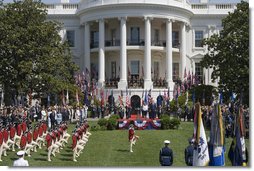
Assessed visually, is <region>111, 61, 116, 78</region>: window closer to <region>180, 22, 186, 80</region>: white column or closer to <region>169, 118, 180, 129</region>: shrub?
<region>180, 22, 186, 80</region>: white column

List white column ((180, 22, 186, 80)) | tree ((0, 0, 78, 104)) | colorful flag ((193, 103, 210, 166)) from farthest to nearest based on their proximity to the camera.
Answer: white column ((180, 22, 186, 80)), tree ((0, 0, 78, 104)), colorful flag ((193, 103, 210, 166))

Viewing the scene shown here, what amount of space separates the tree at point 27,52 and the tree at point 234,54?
1139 cm

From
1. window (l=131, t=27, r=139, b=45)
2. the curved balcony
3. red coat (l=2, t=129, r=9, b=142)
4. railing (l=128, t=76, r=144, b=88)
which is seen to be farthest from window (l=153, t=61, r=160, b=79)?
red coat (l=2, t=129, r=9, b=142)

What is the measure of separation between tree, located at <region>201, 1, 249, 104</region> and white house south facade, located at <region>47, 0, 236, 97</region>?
38.9 ft

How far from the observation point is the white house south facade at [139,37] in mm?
47875

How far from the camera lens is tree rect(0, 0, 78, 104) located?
126 feet

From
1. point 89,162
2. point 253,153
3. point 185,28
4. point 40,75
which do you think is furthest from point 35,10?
point 253,153

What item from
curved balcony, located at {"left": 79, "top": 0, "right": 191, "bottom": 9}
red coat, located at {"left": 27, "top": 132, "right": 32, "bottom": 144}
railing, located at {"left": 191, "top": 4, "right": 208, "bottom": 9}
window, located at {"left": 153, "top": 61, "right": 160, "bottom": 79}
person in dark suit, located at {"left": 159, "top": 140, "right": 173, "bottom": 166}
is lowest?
person in dark suit, located at {"left": 159, "top": 140, "right": 173, "bottom": 166}

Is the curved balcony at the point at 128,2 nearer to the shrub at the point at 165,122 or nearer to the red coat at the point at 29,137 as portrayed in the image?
the shrub at the point at 165,122

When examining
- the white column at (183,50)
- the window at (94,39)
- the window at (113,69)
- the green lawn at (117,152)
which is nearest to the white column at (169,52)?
the white column at (183,50)

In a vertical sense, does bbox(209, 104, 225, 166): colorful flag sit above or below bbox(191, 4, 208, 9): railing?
below

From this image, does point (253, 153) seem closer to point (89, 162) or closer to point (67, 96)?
point (89, 162)

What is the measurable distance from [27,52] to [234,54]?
48.0 feet

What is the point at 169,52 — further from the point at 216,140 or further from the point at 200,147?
the point at 200,147
